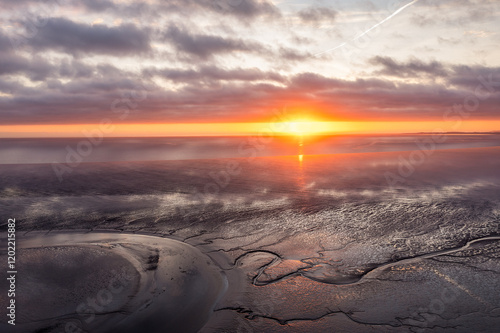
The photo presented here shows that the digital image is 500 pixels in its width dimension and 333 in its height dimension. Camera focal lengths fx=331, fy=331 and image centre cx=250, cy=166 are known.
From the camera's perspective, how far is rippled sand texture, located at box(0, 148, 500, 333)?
462 cm

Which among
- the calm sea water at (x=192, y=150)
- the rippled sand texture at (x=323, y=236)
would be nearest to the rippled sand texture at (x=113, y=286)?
the rippled sand texture at (x=323, y=236)

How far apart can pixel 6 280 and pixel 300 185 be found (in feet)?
35.0

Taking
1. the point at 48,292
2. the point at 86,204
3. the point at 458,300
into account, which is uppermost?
the point at 86,204

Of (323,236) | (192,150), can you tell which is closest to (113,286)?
(323,236)

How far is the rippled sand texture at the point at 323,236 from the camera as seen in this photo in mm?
4625

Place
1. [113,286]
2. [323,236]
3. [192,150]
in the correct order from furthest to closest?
[192,150] → [323,236] → [113,286]

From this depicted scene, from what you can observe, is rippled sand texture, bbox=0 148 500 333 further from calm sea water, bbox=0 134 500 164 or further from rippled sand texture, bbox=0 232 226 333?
calm sea water, bbox=0 134 500 164

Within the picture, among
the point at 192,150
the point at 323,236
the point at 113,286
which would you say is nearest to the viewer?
the point at 113,286

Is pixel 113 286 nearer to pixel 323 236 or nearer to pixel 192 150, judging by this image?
pixel 323 236

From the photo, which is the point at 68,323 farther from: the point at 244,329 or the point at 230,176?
the point at 230,176

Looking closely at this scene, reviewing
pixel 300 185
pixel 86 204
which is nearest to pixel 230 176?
pixel 300 185

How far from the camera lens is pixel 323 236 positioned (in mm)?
7641

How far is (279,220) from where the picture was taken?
29.3 feet

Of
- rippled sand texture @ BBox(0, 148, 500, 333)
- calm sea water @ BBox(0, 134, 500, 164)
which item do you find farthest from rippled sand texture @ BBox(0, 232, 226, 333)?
calm sea water @ BBox(0, 134, 500, 164)
